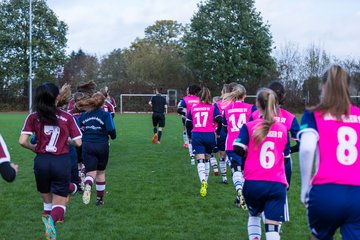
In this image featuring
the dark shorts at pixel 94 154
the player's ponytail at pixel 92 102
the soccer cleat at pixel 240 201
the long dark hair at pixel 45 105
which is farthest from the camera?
the soccer cleat at pixel 240 201

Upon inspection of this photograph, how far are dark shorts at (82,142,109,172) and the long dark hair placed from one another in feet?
6.94

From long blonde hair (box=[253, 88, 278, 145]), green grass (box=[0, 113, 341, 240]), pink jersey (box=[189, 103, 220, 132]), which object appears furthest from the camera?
pink jersey (box=[189, 103, 220, 132])

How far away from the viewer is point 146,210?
7.68 m

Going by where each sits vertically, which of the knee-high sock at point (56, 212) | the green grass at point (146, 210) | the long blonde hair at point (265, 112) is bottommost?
the green grass at point (146, 210)

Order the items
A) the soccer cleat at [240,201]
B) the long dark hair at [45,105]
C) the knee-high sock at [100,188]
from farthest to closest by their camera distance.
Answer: the knee-high sock at [100,188], the soccer cleat at [240,201], the long dark hair at [45,105]

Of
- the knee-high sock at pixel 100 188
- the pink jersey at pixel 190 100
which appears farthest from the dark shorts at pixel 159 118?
the knee-high sock at pixel 100 188

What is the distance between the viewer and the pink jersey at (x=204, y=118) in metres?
8.84

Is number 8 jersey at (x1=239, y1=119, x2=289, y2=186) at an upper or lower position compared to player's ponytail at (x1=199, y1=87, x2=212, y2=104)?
lower

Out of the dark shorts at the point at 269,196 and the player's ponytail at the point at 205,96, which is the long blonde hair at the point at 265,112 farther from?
the player's ponytail at the point at 205,96

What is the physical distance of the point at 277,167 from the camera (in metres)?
4.76

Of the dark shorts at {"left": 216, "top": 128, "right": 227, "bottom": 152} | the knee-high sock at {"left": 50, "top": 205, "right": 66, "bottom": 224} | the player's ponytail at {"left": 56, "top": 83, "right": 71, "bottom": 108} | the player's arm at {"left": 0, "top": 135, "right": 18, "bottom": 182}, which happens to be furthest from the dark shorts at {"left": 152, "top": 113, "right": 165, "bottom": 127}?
the player's arm at {"left": 0, "top": 135, "right": 18, "bottom": 182}

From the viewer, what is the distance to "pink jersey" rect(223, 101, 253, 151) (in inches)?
303

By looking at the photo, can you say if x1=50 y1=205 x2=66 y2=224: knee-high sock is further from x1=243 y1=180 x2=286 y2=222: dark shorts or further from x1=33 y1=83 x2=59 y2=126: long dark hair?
x1=243 y1=180 x2=286 y2=222: dark shorts

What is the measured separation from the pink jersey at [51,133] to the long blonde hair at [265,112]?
2232 mm
